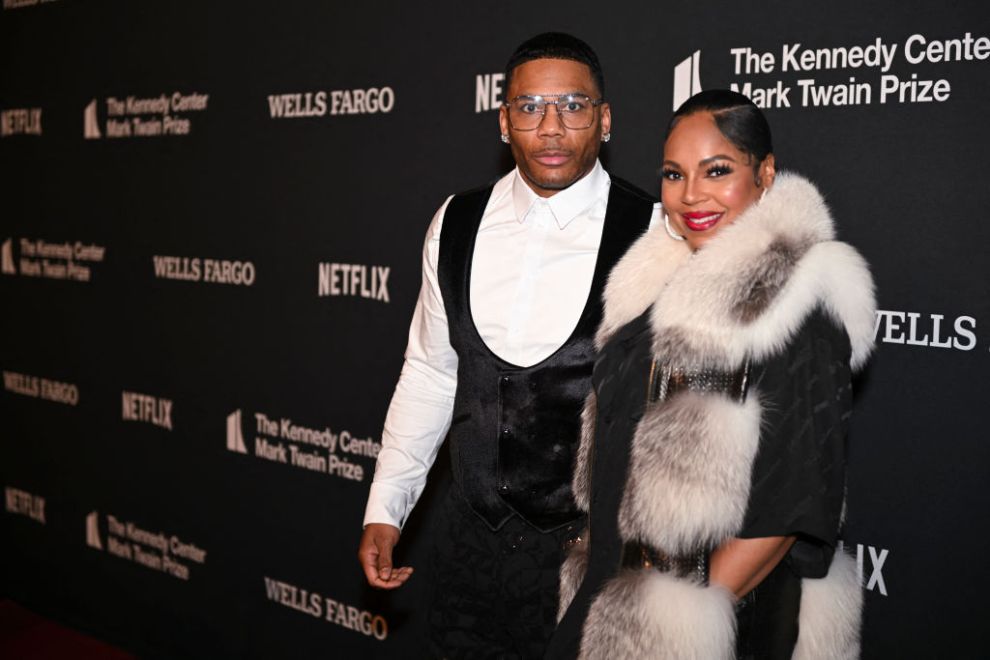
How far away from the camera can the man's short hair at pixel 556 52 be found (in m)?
1.74

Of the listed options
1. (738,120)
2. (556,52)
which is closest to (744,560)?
(738,120)

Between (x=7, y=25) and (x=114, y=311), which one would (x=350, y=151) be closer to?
(x=114, y=311)

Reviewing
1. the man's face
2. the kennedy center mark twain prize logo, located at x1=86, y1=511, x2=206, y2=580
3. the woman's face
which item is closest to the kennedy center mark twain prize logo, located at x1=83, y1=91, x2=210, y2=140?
the kennedy center mark twain prize logo, located at x1=86, y1=511, x2=206, y2=580

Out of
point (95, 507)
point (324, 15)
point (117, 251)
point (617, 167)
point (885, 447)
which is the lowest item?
point (95, 507)

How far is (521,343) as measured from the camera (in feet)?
5.79

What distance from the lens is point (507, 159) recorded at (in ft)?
8.30

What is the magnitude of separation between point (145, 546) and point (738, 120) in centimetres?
319

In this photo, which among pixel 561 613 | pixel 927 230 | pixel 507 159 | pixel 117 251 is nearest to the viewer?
pixel 561 613

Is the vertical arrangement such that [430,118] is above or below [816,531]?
above

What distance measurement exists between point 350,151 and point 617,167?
97 cm

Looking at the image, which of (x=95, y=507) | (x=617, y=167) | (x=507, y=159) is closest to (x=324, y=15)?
(x=507, y=159)

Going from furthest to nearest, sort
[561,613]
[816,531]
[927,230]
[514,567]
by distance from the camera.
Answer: [927,230]
[514,567]
[561,613]
[816,531]

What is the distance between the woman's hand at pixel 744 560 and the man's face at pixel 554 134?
32.1 inches

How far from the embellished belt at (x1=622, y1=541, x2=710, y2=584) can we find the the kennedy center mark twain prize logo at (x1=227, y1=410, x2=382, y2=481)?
165cm
